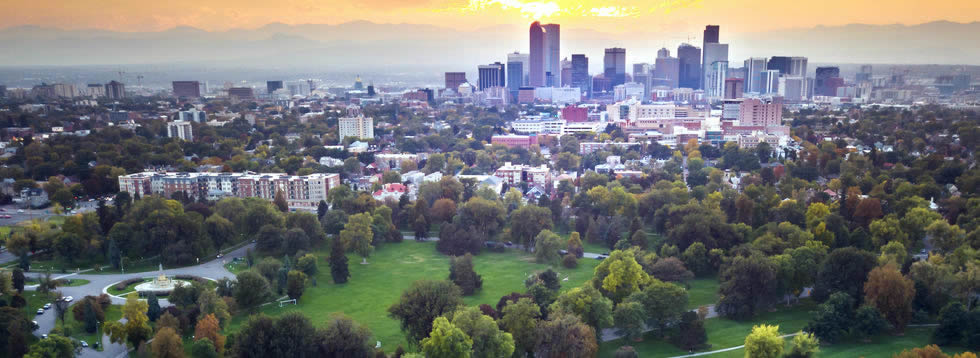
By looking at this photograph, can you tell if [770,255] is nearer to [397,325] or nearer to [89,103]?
[397,325]

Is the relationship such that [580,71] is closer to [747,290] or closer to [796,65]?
[796,65]

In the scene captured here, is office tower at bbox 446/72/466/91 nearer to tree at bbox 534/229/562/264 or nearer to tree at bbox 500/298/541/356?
tree at bbox 534/229/562/264

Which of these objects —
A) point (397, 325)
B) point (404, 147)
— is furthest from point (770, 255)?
point (404, 147)

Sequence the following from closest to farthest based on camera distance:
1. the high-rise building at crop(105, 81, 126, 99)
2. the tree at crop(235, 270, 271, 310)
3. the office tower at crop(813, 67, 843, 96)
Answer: the tree at crop(235, 270, 271, 310) < the office tower at crop(813, 67, 843, 96) < the high-rise building at crop(105, 81, 126, 99)

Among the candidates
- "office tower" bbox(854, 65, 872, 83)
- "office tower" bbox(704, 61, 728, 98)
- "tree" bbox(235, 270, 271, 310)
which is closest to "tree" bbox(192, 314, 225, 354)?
"tree" bbox(235, 270, 271, 310)

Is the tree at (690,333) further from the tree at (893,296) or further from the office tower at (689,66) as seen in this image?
the office tower at (689,66)

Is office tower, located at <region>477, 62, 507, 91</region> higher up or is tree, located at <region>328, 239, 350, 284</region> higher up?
office tower, located at <region>477, 62, 507, 91</region>
